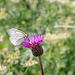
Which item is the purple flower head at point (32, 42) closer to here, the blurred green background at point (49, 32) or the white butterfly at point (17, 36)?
the white butterfly at point (17, 36)

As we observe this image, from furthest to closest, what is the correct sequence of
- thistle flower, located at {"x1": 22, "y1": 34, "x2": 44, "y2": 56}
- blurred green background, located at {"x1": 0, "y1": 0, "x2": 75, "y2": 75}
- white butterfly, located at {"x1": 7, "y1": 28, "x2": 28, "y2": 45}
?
blurred green background, located at {"x1": 0, "y1": 0, "x2": 75, "y2": 75} → white butterfly, located at {"x1": 7, "y1": 28, "x2": 28, "y2": 45} → thistle flower, located at {"x1": 22, "y1": 34, "x2": 44, "y2": 56}

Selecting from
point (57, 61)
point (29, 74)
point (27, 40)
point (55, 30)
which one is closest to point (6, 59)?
point (27, 40)

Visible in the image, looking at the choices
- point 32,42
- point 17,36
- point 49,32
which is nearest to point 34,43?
point 32,42

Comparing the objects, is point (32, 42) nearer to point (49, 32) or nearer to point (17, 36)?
point (17, 36)

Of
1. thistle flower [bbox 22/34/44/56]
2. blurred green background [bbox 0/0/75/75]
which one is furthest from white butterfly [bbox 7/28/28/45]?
blurred green background [bbox 0/0/75/75]

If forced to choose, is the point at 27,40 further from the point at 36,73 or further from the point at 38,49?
the point at 36,73

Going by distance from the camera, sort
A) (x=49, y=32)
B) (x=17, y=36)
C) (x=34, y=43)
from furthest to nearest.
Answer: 1. (x=49, y=32)
2. (x=17, y=36)
3. (x=34, y=43)

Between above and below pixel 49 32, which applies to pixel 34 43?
above

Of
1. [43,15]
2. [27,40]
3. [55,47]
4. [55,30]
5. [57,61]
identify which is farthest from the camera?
[43,15]

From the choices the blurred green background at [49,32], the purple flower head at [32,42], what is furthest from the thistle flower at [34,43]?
the blurred green background at [49,32]

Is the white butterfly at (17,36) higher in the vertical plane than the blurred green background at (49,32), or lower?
higher

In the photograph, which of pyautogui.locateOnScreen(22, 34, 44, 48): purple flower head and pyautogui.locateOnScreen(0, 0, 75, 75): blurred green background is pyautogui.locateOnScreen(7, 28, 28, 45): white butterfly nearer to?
pyautogui.locateOnScreen(22, 34, 44, 48): purple flower head
